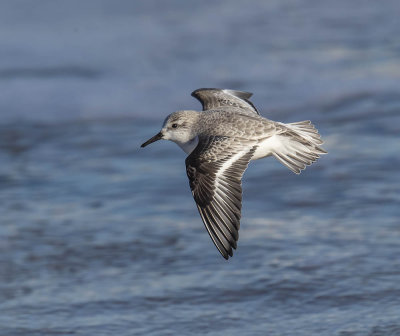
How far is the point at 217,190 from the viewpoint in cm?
574

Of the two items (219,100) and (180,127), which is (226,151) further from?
(219,100)

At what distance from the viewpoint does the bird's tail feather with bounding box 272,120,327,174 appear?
246 inches

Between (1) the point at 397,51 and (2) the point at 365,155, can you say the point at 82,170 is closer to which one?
(2) the point at 365,155

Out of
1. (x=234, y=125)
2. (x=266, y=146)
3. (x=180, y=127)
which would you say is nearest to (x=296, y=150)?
(x=266, y=146)

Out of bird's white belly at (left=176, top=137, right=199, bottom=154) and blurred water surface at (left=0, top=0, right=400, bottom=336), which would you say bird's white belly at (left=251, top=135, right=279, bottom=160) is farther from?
blurred water surface at (left=0, top=0, right=400, bottom=336)

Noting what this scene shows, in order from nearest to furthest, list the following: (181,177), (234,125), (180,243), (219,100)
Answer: (234,125), (219,100), (180,243), (181,177)

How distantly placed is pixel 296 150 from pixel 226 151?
0.66m

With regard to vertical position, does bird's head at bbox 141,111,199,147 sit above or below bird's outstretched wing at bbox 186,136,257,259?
above

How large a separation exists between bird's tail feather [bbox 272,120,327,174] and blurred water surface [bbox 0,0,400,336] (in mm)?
1375

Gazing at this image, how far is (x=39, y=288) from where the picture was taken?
7684 mm

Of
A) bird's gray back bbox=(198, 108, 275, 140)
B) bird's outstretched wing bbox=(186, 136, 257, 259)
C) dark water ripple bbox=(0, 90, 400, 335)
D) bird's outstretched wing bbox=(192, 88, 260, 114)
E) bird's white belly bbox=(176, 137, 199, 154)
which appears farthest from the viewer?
bird's outstretched wing bbox=(192, 88, 260, 114)

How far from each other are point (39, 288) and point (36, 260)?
1.67 feet

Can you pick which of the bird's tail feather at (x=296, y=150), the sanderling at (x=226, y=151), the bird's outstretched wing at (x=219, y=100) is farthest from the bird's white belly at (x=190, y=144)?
the bird's outstretched wing at (x=219, y=100)

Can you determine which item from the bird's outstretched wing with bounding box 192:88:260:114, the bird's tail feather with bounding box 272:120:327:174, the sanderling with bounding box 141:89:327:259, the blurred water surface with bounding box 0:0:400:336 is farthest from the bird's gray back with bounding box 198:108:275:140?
the blurred water surface with bounding box 0:0:400:336
